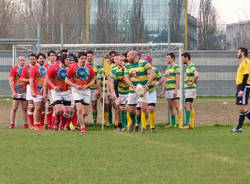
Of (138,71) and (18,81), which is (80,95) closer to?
(138,71)

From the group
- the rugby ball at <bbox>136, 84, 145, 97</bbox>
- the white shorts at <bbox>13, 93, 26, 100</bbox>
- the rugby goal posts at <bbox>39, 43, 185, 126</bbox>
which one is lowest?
the white shorts at <bbox>13, 93, 26, 100</bbox>

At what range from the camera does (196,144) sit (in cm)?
1336

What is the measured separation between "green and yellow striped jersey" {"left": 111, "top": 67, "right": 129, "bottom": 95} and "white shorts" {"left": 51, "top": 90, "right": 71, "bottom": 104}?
1.36 metres

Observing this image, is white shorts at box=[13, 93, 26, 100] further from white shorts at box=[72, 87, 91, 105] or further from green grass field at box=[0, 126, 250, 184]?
Answer: green grass field at box=[0, 126, 250, 184]

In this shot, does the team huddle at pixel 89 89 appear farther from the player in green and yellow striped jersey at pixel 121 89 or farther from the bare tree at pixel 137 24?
the bare tree at pixel 137 24

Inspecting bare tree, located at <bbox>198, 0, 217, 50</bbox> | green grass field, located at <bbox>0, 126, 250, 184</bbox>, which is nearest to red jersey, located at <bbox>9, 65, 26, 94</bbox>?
green grass field, located at <bbox>0, 126, 250, 184</bbox>

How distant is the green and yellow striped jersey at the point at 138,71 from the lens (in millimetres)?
16453

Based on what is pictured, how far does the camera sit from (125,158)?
1120 centimetres

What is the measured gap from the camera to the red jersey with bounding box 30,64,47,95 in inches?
708

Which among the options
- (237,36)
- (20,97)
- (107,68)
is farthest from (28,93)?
(237,36)

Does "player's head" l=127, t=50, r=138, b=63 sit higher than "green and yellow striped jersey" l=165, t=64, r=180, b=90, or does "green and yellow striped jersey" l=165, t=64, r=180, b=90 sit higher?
"player's head" l=127, t=50, r=138, b=63

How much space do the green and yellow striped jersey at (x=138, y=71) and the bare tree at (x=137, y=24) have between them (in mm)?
23113

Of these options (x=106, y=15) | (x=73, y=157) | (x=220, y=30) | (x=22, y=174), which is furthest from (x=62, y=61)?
(x=106, y=15)

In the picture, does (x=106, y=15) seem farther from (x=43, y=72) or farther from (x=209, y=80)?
(x=43, y=72)
